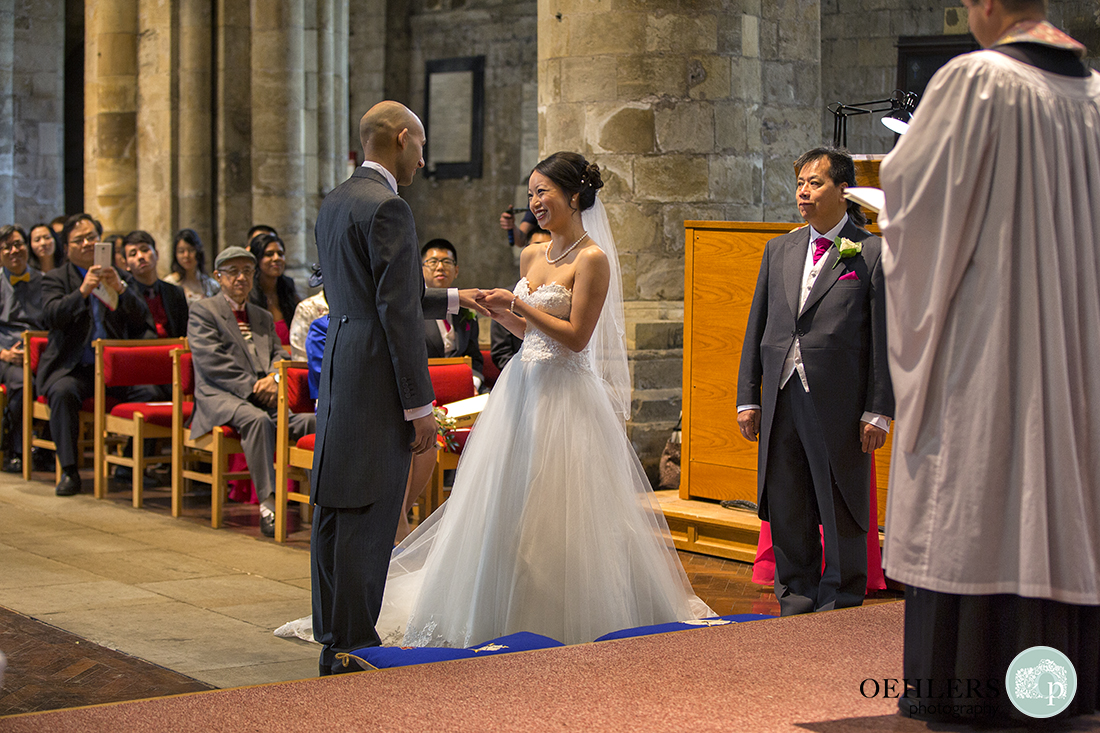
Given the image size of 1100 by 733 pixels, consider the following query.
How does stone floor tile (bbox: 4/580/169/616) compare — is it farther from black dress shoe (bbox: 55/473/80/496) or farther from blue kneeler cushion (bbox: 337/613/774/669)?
black dress shoe (bbox: 55/473/80/496)

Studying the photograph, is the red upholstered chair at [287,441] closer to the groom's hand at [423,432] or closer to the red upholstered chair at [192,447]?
the red upholstered chair at [192,447]

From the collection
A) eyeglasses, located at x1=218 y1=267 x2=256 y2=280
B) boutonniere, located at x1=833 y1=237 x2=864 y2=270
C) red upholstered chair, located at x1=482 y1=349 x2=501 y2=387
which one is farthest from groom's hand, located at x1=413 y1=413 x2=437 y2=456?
red upholstered chair, located at x1=482 y1=349 x2=501 y2=387

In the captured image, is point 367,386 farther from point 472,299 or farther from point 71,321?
point 71,321

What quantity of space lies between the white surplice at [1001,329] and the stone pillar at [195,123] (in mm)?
8655

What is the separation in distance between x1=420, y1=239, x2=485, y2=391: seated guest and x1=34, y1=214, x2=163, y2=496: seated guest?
184cm

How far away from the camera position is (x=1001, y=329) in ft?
7.33

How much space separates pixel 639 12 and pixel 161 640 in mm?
4180

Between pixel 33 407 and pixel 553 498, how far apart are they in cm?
473

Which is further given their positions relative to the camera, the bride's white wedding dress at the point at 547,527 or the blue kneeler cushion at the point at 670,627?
the bride's white wedding dress at the point at 547,527

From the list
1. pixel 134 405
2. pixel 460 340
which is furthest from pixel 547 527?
pixel 134 405

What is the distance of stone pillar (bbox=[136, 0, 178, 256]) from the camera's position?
10.0m

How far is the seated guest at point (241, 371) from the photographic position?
6059mm

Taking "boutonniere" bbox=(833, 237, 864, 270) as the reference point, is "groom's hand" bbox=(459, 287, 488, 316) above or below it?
below

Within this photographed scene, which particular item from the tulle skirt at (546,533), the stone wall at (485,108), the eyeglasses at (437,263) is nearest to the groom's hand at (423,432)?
the tulle skirt at (546,533)
